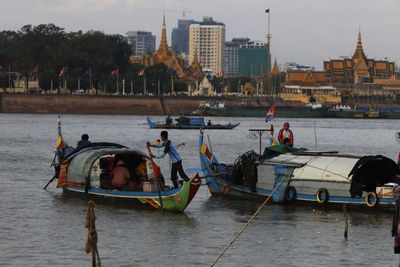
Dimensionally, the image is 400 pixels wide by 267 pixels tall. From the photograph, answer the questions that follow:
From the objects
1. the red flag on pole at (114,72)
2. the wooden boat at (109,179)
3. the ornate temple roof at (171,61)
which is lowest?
the wooden boat at (109,179)

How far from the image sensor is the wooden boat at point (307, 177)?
85.7 ft

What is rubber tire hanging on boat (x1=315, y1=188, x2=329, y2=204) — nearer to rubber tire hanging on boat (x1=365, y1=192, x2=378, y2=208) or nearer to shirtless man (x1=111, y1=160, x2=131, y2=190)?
rubber tire hanging on boat (x1=365, y1=192, x2=378, y2=208)

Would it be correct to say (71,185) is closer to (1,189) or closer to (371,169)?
(1,189)

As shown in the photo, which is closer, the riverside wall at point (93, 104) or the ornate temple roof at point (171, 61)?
the riverside wall at point (93, 104)

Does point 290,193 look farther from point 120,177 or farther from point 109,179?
point 109,179

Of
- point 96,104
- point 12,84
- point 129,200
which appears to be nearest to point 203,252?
point 129,200

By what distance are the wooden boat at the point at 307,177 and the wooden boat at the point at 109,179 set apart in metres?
2.24

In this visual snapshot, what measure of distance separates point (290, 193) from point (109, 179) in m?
4.42

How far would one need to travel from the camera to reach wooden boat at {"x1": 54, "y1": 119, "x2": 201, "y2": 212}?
25.5 meters

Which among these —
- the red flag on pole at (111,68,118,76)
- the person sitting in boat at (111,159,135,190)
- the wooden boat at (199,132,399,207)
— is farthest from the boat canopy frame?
the red flag on pole at (111,68,118,76)

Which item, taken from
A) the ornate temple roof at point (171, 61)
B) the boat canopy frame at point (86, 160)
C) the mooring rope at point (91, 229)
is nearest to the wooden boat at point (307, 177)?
the boat canopy frame at point (86, 160)

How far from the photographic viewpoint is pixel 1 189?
109ft

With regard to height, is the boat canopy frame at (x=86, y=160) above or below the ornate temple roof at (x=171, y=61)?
below

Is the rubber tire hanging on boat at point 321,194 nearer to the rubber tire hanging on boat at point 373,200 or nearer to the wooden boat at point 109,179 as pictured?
the rubber tire hanging on boat at point 373,200
